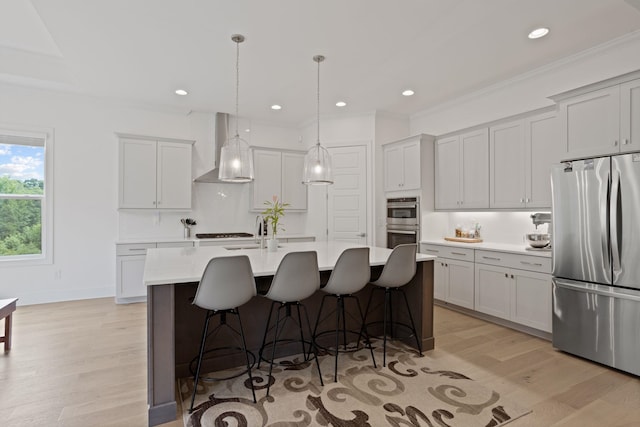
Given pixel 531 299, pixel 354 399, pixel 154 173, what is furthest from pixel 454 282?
pixel 154 173

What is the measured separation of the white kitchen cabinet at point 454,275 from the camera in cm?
418

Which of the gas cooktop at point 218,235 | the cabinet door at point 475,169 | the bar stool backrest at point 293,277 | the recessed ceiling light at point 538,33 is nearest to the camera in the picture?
the bar stool backrest at point 293,277

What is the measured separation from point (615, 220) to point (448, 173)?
2207 millimetres

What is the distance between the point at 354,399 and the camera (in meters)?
2.35

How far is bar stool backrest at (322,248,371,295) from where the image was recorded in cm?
259

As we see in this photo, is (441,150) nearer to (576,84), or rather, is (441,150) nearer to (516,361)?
(576,84)

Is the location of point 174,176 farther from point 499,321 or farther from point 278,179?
point 499,321

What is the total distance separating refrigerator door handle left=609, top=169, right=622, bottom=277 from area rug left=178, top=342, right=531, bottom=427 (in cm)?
147

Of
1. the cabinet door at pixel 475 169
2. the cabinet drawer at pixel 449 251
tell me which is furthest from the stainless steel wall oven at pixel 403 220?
the cabinet door at pixel 475 169

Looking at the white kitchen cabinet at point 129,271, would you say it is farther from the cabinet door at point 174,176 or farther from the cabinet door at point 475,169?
the cabinet door at point 475,169

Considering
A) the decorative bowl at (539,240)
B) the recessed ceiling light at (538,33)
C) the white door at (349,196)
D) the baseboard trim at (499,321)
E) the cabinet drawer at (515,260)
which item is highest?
the recessed ceiling light at (538,33)

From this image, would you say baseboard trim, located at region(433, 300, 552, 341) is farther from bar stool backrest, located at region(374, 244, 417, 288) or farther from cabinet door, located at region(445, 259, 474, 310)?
bar stool backrest, located at region(374, 244, 417, 288)

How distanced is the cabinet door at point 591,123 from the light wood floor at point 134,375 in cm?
187

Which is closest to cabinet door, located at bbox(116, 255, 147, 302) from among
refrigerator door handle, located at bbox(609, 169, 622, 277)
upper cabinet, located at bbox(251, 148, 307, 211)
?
upper cabinet, located at bbox(251, 148, 307, 211)
